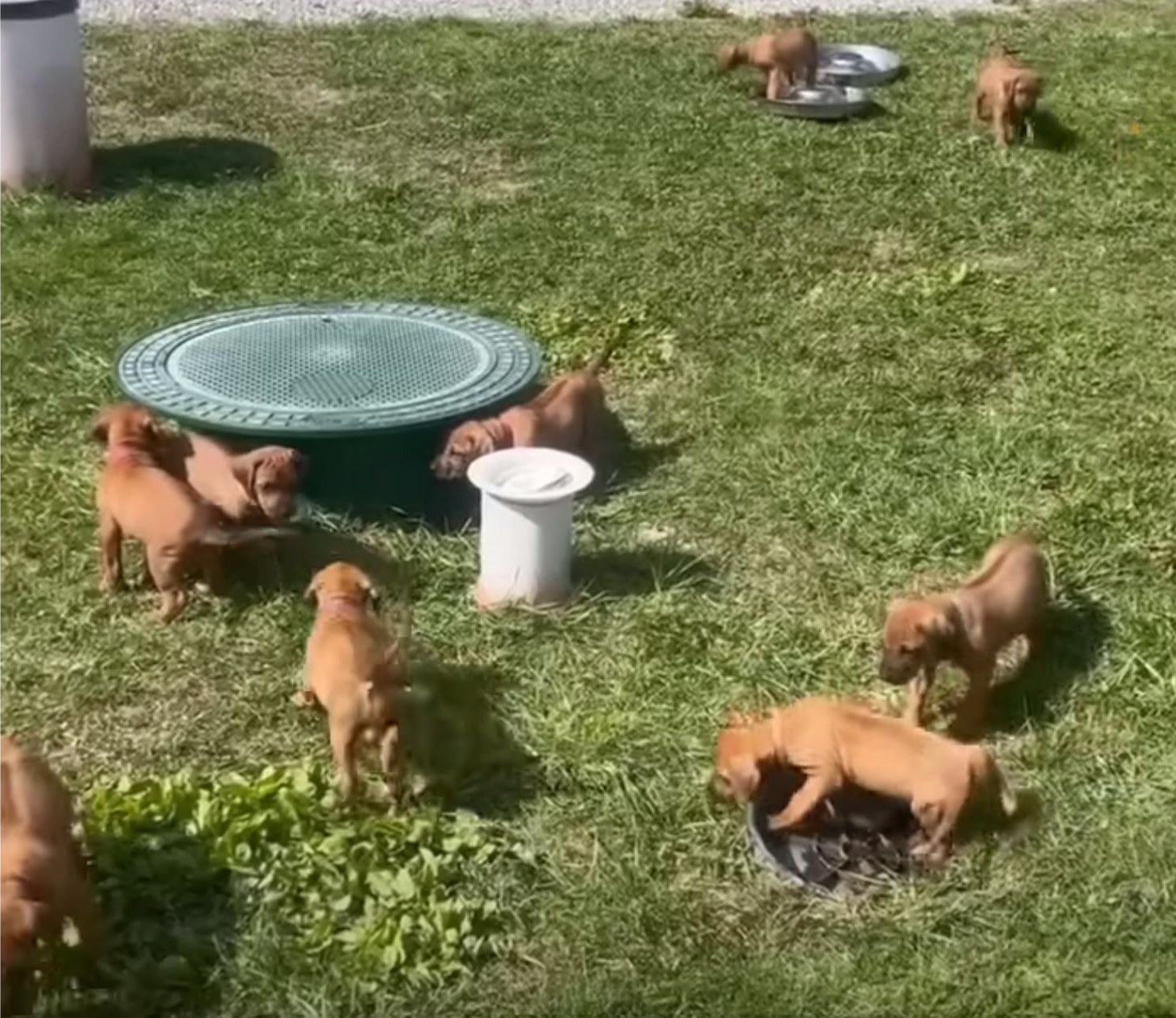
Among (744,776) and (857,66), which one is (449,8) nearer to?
(857,66)

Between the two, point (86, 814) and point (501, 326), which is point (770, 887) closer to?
point (86, 814)

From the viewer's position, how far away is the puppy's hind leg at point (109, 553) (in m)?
5.14

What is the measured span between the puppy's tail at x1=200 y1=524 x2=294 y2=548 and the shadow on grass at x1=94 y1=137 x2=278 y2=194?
379 centimetres

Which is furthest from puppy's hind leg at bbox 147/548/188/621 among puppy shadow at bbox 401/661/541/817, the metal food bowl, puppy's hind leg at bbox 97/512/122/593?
the metal food bowl

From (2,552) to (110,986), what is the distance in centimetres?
205

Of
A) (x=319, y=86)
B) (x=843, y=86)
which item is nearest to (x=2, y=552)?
(x=319, y=86)

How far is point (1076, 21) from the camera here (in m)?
12.1

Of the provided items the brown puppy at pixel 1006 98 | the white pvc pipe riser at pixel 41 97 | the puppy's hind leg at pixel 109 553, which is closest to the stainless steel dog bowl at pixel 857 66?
the brown puppy at pixel 1006 98

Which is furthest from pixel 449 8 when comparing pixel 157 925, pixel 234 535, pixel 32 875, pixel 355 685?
pixel 32 875

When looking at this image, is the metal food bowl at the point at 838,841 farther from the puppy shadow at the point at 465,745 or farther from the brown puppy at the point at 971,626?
the puppy shadow at the point at 465,745

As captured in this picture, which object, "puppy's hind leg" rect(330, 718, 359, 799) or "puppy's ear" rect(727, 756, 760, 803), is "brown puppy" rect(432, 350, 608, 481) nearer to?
"puppy's hind leg" rect(330, 718, 359, 799)

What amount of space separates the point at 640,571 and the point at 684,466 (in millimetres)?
749

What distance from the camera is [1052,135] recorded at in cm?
946

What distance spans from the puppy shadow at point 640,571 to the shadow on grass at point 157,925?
1.55m
